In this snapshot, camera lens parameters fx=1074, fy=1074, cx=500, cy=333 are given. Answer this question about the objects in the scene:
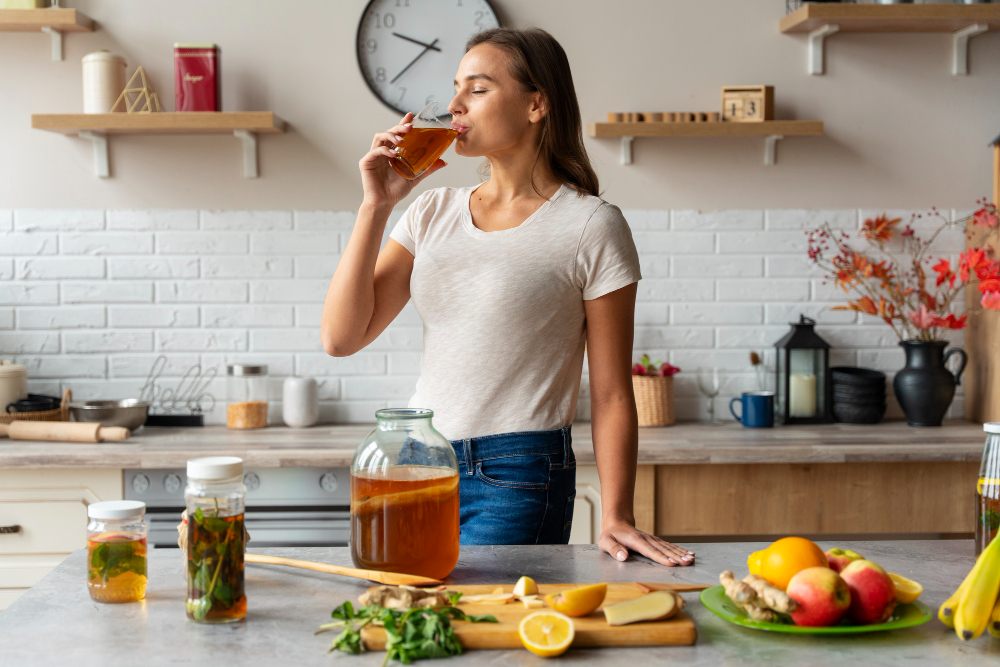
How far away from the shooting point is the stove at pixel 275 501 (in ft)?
10.0

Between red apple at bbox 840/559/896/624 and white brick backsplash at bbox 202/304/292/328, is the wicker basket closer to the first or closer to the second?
white brick backsplash at bbox 202/304/292/328

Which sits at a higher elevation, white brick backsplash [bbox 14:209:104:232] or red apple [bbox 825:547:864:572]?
white brick backsplash [bbox 14:209:104:232]

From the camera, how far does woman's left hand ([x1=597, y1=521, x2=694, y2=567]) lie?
1.62 m

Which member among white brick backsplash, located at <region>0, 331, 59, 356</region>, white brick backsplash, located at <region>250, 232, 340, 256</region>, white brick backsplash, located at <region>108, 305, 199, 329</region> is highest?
white brick backsplash, located at <region>250, 232, 340, 256</region>

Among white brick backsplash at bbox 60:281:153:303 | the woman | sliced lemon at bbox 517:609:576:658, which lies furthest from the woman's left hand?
white brick backsplash at bbox 60:281:153:303

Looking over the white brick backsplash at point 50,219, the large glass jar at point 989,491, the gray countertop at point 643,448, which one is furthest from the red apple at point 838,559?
the white brick backsplash at point 50,219

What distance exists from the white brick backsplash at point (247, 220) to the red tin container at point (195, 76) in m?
0.37

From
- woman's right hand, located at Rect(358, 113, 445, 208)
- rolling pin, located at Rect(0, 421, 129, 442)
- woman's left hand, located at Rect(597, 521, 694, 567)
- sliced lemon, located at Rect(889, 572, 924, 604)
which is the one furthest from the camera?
rolling pin, located at Rect(0, 421, 129, 442)

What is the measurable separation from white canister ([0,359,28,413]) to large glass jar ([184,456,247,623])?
232cm

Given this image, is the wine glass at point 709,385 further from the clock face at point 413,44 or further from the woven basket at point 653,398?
Answer: the clock face at point 413,44

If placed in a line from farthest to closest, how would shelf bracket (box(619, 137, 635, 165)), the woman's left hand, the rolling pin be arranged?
1. shelf bracket (box(619, 137, 635, 165))
2. the rolling pin
3. the woman's left hand

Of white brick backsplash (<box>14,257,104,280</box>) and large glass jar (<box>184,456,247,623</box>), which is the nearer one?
large glass jar (<box>184,456,247,623</box>)

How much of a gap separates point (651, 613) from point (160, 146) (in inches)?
112

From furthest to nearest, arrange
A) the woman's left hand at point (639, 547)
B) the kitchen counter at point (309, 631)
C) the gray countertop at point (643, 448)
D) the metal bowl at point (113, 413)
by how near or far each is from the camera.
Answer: the metal bowl at point (113, 413) → the gray countertop at point (643, 448) → the woman's left hand at point (639, 547) → the kitchen counter at point (309, 631)
